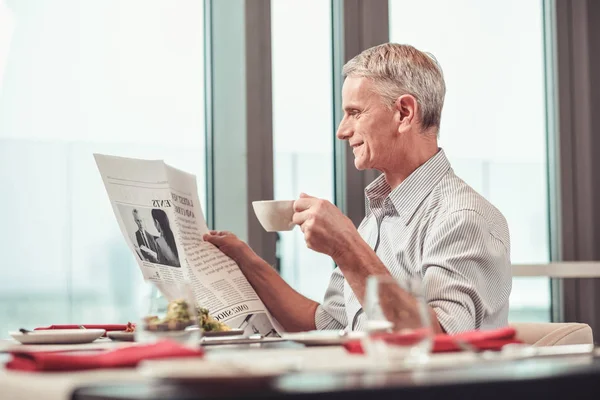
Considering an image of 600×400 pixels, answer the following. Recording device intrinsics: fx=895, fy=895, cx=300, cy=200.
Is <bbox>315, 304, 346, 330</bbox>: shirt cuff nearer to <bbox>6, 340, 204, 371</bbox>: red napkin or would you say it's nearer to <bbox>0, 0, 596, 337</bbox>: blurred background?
<bbox>0, 0, 596, 337</bbox>: blurred background

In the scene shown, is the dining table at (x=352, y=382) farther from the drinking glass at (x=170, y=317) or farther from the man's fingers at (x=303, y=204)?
the man's fingers at (x=303, y=204)

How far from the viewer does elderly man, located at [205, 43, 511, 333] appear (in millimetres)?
1770

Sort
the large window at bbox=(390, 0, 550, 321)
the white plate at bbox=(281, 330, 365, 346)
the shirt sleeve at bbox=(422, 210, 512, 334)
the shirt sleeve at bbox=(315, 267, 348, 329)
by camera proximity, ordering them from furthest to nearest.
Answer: the large window at bbox=(390, 0, 550, 321), the shirt sleeve at bbox=(315, 267, 348, 329), the shirt sleeve at bbox=(422, 210, 512, 334), the white plate at bbox=(281, 330, 365, 346)

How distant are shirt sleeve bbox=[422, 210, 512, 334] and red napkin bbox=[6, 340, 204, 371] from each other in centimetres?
76

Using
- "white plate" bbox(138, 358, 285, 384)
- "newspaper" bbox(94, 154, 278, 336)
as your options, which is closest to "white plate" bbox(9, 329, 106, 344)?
"newspaper" bbox(94, 154, 278, 336)

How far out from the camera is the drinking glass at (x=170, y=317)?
1.10 meters

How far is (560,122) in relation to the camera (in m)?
3.35

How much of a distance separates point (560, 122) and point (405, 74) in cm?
141

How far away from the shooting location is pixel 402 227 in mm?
2021

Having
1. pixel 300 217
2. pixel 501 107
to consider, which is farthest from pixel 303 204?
pixel 501 107

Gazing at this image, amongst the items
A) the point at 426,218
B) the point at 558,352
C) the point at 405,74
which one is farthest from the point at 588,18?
the point at 558,352

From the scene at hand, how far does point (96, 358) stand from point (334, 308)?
1.27 m

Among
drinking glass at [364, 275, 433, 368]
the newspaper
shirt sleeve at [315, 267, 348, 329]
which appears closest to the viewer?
A: drinking glass at [364, 275, 433, 368]

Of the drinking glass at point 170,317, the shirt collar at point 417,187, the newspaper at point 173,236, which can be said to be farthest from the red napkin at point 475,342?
the shirt collar at point 417,187
